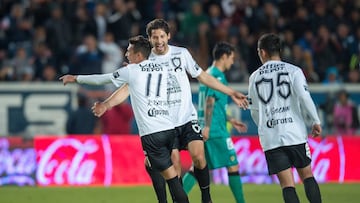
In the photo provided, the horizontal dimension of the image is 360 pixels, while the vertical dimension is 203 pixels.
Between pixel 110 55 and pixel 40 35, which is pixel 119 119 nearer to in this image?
pixel 110 55

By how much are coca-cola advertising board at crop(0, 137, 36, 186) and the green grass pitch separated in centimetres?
54

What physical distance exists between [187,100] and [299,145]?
1544 millimetres

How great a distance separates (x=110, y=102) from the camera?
11461 millimetres

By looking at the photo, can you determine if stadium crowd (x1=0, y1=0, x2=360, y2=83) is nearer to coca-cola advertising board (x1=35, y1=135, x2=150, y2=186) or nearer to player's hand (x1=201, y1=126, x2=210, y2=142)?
coca-cola advertising board (x1=35, y1=135, x2=150, y2=186)

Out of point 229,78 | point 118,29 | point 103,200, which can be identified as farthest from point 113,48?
point 103,200

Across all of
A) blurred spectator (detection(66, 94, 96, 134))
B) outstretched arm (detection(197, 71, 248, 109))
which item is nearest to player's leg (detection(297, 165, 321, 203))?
outstretched arm (detection(197, 71, 248, 109))

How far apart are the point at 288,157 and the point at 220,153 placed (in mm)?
2789

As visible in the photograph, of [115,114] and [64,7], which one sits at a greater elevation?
[64,7]

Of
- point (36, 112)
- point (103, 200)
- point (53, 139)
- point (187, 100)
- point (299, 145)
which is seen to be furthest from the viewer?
point (36, 112)

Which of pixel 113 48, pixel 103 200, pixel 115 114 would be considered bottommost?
pixel 103 200

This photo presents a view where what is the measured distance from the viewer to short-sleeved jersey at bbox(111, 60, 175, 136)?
1110 cm

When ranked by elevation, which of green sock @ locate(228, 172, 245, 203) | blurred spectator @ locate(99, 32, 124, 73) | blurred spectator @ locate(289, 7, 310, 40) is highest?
blurred spectator @ locate(289, 7, 310, 40)

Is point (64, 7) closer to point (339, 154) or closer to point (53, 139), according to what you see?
point (53, 139)

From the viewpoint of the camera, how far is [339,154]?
64.0 feet
